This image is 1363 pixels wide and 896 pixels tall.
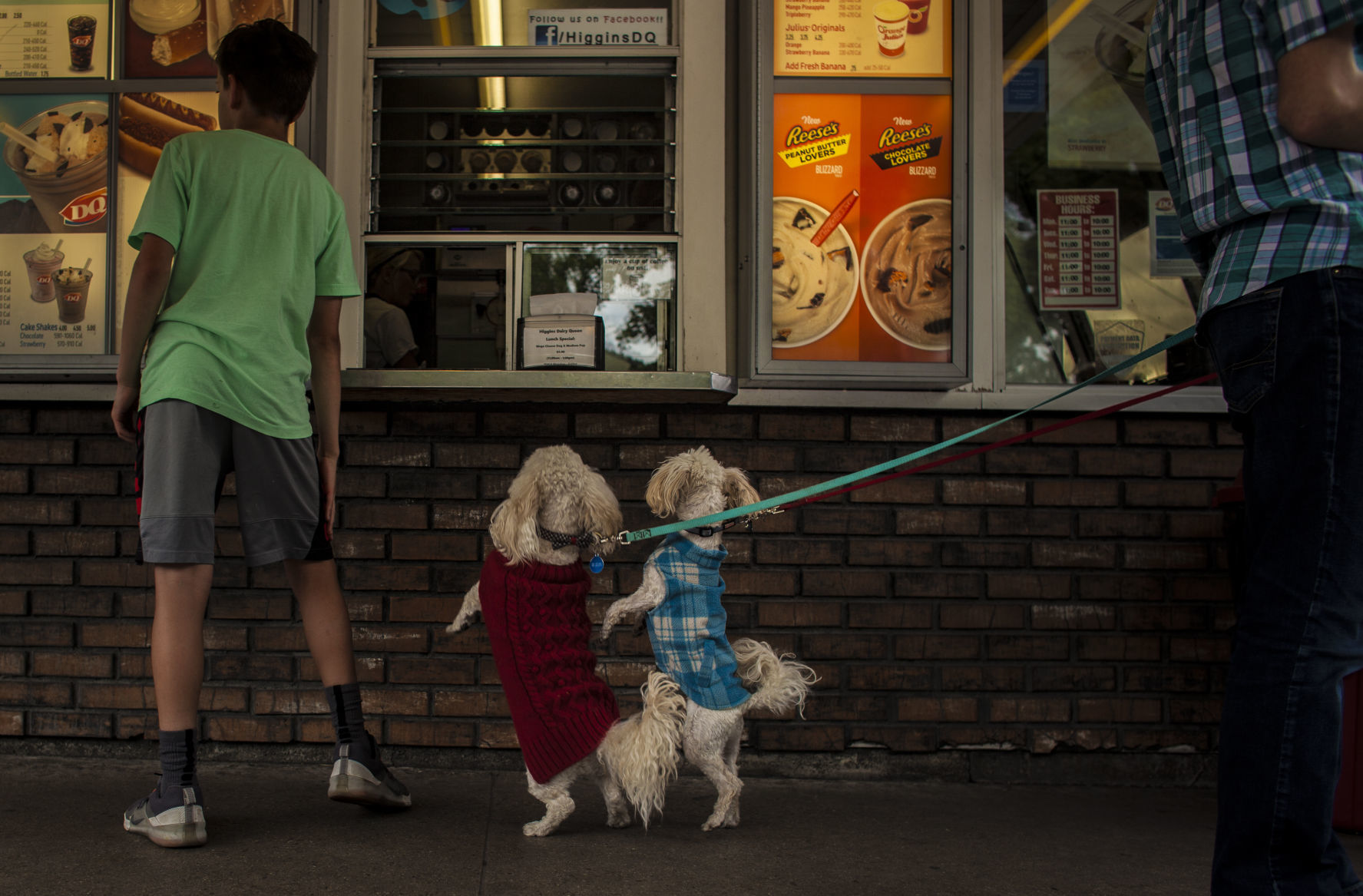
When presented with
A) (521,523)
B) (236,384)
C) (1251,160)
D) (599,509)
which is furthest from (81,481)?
(1251,160)

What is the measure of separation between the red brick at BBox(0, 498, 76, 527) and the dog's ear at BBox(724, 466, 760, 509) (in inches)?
103

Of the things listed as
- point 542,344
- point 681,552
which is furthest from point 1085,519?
point 542,344

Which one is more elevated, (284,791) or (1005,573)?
(1005,573)

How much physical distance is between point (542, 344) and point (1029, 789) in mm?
2407

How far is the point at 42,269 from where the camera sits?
12.7ft

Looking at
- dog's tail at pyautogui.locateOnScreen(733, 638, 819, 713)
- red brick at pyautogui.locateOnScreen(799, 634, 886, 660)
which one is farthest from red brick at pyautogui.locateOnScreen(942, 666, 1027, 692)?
dog's tail at pyautogui.locateOnScreen(733, 638, 819, 713)

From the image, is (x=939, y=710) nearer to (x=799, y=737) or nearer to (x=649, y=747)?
(x=799, y=737)

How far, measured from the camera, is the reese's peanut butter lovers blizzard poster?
3898 mm

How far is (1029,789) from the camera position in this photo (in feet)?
12.6

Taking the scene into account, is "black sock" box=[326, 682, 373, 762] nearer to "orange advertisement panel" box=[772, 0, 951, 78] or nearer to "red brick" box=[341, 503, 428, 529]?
"red brick" box=[341, 503, 428, 529]

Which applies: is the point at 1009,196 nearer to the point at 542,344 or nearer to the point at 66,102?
the point at 542,344

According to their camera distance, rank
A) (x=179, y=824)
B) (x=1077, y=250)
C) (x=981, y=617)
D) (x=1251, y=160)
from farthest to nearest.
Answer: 1. (x=1077, y=250)
2. (x=981, y=617)
3. (x=179, y=824)
4. (x=1251, y=160)

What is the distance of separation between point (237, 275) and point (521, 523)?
107cm

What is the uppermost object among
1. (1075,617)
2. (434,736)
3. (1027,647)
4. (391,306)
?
(391,306)
